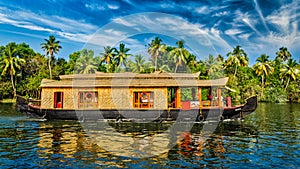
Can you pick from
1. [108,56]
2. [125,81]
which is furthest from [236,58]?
[125,81]

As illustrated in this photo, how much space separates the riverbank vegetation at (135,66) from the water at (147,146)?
91.0ft

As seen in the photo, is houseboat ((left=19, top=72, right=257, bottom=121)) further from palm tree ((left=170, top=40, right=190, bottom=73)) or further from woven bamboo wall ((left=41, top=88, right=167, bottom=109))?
palm tree ((left=170, top=40, right=190, bottom=73))

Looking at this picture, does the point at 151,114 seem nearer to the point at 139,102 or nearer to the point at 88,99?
the point at 139,102

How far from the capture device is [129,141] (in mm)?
13617

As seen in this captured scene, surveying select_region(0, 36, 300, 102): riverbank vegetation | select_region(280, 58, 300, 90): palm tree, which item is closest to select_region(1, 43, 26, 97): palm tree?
select_region(0, 36, 300, 102): riverbank vegetation

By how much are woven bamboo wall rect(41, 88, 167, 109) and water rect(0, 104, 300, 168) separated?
7.38ft

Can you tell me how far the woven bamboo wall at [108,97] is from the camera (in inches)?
800

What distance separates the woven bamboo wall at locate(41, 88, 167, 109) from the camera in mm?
20328

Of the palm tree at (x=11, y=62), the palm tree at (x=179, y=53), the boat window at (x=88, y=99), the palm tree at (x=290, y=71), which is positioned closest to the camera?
the boat window at (x=88, y=99)

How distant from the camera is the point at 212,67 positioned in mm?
48625

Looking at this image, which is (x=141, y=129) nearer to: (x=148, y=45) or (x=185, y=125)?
(x=185, y=125)

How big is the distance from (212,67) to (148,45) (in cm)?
1233

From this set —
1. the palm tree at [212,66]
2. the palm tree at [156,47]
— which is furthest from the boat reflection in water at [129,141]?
the palm tree at [156,47]

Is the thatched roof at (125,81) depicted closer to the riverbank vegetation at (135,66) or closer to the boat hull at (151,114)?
the boat hull at (151,114)
